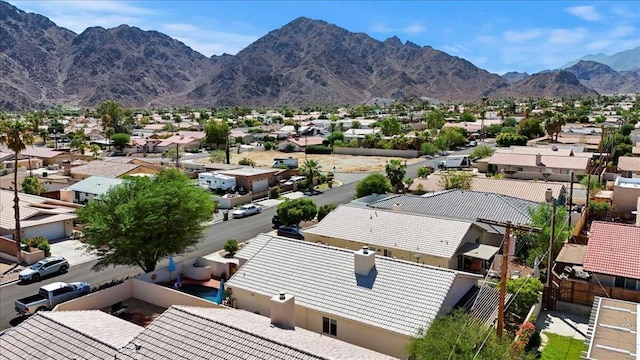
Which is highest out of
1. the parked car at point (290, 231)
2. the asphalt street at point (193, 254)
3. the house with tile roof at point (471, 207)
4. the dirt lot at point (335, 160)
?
the house with tile roof at point (471, 207)

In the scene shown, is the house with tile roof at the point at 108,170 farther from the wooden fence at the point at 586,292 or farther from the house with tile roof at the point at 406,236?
the wooden fence at the point at 586,292

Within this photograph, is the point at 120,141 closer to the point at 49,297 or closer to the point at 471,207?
the point at 49,297

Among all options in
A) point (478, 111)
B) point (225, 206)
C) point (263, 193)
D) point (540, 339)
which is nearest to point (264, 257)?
point (540, 339)

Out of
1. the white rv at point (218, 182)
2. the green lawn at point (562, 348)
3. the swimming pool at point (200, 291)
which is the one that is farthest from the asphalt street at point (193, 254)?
the green lawn at point (562, 348)

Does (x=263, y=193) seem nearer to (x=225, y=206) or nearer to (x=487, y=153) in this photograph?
(x=225, y=206)

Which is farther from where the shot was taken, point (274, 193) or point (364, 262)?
point (274, 193)

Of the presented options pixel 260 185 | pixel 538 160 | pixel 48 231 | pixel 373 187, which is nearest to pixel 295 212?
pixel 373 187
